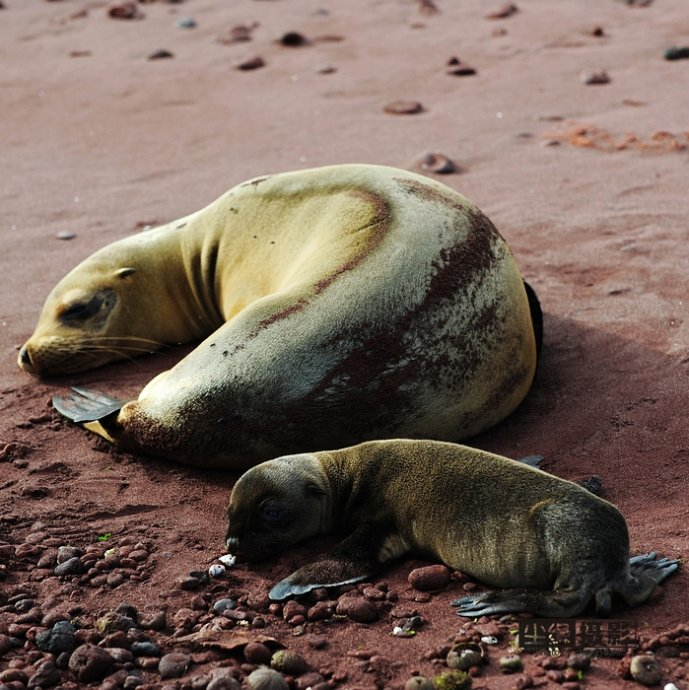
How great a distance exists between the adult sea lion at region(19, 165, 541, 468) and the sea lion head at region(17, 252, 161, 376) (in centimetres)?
54

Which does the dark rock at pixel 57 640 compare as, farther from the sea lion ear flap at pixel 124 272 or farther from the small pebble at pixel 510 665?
the sea lion ear flap at pixel 124 272

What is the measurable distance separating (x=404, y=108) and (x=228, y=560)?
7.26 meters

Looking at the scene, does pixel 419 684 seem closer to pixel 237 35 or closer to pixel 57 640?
pixel 57 640

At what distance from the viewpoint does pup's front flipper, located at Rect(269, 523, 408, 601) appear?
4.54 metres

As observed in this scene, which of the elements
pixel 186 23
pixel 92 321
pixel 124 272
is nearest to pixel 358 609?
pixel 92 321

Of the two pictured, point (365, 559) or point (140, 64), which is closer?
point (365, 559)

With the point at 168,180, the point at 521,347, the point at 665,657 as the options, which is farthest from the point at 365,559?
the point at 168,180

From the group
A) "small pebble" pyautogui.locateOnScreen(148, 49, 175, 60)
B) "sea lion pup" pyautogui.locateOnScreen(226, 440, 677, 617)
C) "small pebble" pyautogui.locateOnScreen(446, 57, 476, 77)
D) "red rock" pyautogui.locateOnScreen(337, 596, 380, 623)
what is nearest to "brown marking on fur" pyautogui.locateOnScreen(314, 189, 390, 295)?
"sea lion pup" pyautogui.locateOnScreen(226, 440, 677, 617)

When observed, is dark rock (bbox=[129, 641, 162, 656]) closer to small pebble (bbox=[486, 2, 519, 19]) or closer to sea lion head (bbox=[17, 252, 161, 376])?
sea lion head (bbox=[17, 252, 161, 376])

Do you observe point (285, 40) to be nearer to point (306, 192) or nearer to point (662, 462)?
point (306, 192)

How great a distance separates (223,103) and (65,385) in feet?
19.2

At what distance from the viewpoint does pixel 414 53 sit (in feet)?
42.5

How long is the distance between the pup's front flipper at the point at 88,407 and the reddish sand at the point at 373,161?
9cm

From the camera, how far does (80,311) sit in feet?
23.1
